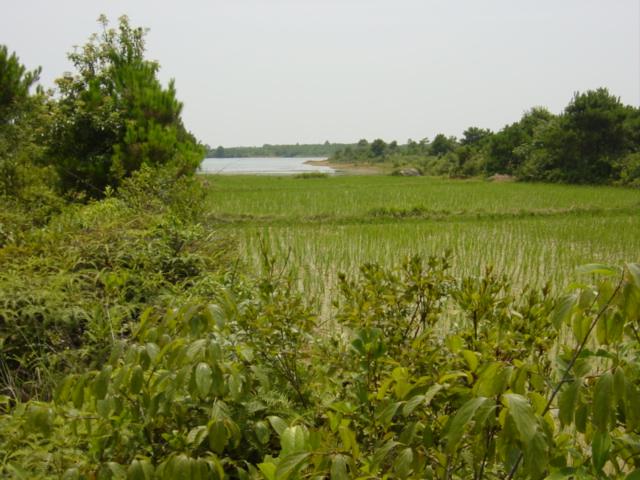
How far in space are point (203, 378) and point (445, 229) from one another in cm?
817

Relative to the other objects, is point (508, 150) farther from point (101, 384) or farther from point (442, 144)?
point (101, 384)

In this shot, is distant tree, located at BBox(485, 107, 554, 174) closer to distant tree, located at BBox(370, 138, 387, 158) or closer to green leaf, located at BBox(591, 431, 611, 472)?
green leaf, located at BBox(591, 431, 611, 472)

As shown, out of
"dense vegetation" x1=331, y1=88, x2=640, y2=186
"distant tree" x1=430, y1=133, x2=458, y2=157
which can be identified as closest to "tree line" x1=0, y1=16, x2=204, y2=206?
"dense vegetation" x1=331, y1=88, x2=640, y2=186

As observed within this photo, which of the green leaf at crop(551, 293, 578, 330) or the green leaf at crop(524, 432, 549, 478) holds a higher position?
the green leaf at crop(551, 293, 578, 330)

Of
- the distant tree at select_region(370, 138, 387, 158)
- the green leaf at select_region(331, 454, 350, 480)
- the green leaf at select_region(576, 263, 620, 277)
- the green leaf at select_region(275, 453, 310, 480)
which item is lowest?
the green leaf at select_region(331, 454, 350, 480)

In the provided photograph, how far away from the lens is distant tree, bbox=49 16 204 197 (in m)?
8.17

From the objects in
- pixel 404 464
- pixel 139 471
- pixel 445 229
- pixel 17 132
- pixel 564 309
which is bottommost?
pixel 445 229

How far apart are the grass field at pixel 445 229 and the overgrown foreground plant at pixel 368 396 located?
121 inches

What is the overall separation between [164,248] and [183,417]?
10.1ft

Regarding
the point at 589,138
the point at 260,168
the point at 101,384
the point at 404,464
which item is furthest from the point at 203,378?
the point at 260,168

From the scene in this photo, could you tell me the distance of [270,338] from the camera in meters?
1.58

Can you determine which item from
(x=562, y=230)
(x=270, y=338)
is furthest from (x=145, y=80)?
(x=270, y=338)

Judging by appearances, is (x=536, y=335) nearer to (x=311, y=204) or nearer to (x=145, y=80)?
(x=145, y=80)

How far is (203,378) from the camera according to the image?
0.99 meters
